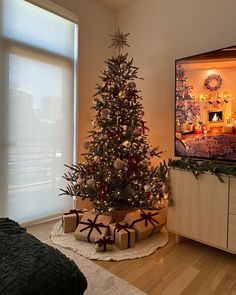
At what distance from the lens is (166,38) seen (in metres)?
3.06

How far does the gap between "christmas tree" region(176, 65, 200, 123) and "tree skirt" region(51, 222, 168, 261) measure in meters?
1.32

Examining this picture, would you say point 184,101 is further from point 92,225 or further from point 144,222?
point 92,225

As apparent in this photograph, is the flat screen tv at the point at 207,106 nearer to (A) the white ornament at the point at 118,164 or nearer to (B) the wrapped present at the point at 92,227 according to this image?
(A) the white ornament at the point at 118,164

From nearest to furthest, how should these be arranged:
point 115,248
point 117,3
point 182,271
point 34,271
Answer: point 34,271 → point 182,271 → point 115,248 → point 117,3

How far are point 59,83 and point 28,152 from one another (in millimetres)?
968

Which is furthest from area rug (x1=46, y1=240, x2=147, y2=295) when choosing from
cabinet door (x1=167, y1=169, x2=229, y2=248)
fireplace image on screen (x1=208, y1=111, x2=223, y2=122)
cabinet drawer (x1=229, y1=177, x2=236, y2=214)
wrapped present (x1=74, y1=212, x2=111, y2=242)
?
fireplace image on screen (x1=208, y1=111, x2=223, y2=122)

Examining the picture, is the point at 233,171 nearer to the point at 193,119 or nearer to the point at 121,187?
the point at 193,119

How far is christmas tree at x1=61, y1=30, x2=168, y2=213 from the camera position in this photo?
2566mm

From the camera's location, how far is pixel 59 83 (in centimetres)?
295

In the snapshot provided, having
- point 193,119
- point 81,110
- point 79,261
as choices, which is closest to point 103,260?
point 79,261

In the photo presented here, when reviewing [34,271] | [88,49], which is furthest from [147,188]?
[88,49]

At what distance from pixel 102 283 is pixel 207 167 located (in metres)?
1.30

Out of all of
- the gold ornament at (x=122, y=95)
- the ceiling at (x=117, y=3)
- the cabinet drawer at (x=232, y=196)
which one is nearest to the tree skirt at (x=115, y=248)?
the cabinet drawer at (x=232, y=196)

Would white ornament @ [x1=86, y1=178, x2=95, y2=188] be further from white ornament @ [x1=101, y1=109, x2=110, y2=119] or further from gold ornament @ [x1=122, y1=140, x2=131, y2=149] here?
white ornament @ [x1=101, y1=109, x2=110, y2=119]
